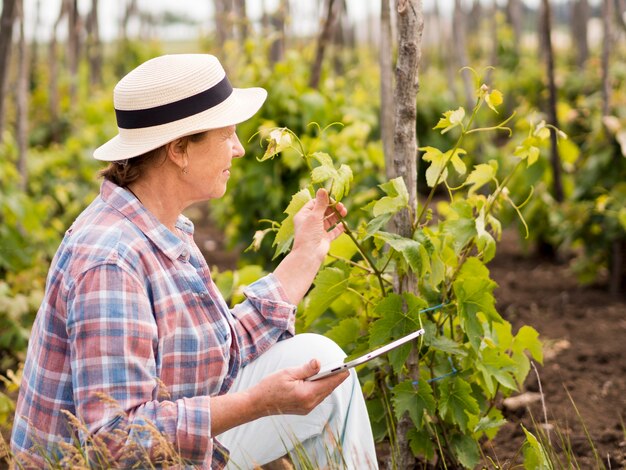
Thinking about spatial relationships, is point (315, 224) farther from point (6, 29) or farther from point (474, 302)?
point (6, 29)

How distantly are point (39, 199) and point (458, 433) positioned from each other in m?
4.39

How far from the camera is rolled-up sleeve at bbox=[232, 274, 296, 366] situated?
88.5 inches

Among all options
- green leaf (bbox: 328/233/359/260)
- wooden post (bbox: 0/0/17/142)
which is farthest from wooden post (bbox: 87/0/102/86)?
green leaf (bbox: 328/233/359/260)

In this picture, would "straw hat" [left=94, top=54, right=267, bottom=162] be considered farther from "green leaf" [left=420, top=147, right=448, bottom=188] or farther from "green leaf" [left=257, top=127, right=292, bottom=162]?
"green leaf" [left=420, top=147, right=448, bottom=188]

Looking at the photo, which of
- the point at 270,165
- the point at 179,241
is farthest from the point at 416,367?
the point at 270,165

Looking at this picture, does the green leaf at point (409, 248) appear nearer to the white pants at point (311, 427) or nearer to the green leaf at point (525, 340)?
the white pants at point (311, 427)

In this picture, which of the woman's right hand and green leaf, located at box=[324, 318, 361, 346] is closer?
the woman's right hand

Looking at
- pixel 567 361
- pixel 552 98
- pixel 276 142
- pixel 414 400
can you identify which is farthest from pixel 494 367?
pixel 552 98

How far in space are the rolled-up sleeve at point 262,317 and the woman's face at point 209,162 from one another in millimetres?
332

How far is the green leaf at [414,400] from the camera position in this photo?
223cm

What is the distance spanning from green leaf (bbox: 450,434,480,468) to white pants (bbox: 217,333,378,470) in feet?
1.05

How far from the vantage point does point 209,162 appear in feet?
6.59

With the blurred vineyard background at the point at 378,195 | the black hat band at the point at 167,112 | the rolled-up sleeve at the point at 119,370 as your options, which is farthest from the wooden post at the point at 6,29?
the rolled-up sleeve at the point at 119,370

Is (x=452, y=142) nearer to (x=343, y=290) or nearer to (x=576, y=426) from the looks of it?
(x=576, y=426)
